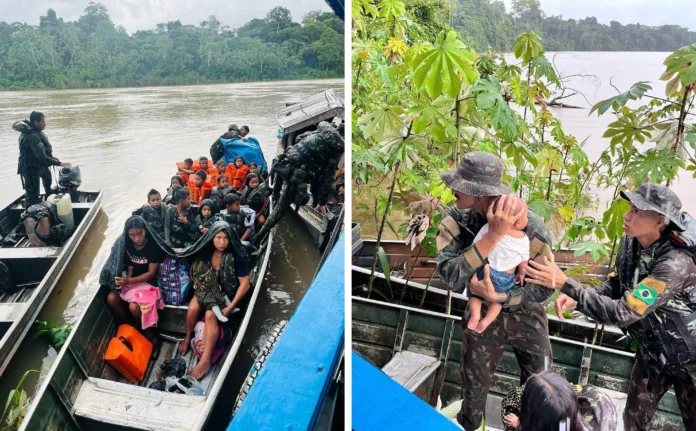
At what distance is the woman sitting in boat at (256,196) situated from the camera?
131cm

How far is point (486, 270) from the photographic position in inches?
44.3

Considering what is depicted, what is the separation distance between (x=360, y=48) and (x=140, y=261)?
0.88 m

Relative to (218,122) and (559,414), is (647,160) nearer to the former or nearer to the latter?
(559,414)

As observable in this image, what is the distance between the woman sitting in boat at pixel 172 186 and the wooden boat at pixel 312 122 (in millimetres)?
261

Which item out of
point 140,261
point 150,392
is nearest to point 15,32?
point 140,261

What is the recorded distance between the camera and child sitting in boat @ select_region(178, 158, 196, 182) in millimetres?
1260

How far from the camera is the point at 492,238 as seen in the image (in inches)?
43.5

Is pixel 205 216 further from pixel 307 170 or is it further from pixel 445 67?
pixel 445 67

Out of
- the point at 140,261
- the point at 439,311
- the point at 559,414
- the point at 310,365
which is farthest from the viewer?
the point at 439,311

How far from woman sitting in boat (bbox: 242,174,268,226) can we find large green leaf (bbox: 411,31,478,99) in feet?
1.55

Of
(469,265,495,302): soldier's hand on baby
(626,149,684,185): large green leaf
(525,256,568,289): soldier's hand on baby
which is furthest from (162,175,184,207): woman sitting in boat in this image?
(626,149,684,185): large green leaf

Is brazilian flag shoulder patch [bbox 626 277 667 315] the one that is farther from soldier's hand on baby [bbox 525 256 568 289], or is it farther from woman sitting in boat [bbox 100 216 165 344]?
woman sitting in boat [bbox 100 216 165 344]

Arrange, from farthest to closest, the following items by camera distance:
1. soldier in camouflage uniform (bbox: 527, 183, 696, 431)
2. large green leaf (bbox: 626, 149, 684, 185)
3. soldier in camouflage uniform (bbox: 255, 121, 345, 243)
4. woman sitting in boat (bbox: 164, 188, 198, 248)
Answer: soldier in camouflage uniform (bbox: 255, 121, 345, 243), woman sitting in boat (bbox: 164, 188, 198, 248), large green leaf (bbox: 626, 149, 684, 185), soldier in camouflage uniform (bbox: 527, 183, 696, 431)

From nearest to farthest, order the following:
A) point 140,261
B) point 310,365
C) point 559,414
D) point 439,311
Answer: point 559,414 → point 140,261 → point 310,365 → point 439,311
